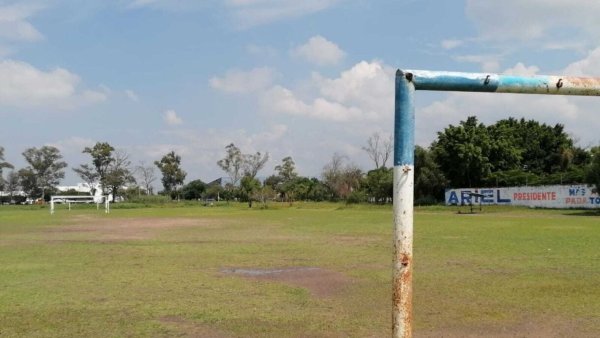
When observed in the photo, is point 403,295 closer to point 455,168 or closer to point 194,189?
point 455,168

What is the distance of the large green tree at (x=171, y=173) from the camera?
3536 inches

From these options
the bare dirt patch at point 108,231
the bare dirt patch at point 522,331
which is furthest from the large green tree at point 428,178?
the bare dirt patch at point 522,331

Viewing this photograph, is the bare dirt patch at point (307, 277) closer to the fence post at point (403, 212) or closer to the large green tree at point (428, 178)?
the fence post at point (403, 212)

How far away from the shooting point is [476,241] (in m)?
17.1

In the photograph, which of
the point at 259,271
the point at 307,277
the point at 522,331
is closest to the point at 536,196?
the point at 259,271

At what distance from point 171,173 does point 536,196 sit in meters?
58.5

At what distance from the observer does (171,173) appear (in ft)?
296

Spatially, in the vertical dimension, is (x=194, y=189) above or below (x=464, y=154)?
below

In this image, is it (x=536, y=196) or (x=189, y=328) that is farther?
(x=536, y=196)

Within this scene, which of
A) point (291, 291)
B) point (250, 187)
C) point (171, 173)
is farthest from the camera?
point (171, 173)

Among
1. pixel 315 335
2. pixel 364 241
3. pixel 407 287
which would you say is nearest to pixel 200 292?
pixel 315 335

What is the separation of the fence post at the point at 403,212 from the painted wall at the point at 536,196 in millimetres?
40766

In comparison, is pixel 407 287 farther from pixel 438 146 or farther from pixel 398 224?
pixel 438 146

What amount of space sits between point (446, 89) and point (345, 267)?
7.83 metres
